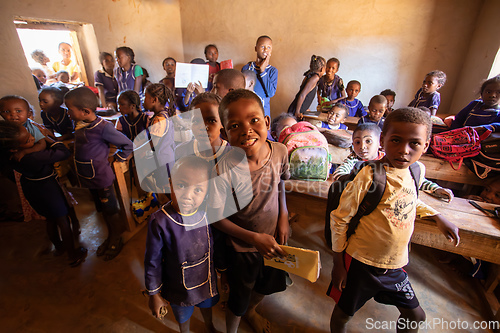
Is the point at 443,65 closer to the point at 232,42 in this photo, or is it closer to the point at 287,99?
the point at 287,99

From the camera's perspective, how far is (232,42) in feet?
19.3

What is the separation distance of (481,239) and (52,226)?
325 centimetres

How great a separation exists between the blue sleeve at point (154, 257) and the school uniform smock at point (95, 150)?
132cm

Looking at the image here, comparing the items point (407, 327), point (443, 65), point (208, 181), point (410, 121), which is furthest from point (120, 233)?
point (443, 65)

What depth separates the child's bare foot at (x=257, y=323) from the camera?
1.60 meters

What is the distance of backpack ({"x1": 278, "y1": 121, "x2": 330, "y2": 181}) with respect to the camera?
1653 millimetres

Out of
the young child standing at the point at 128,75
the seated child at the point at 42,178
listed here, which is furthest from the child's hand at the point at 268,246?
the young child standing at the point at 128,75

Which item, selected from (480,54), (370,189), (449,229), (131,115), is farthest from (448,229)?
(480,54)

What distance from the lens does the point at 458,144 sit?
2242 millimetres

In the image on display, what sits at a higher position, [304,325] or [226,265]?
[226,265]

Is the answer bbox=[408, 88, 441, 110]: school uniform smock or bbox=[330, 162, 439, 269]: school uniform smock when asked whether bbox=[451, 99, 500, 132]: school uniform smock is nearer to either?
bbox=[408, 88, 441, 110]: school uniform smock

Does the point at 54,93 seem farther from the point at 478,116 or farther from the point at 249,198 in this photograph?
the point at 478,116

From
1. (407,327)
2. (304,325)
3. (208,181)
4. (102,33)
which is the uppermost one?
(102,33)

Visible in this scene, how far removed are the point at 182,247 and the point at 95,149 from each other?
1432 millimetres
